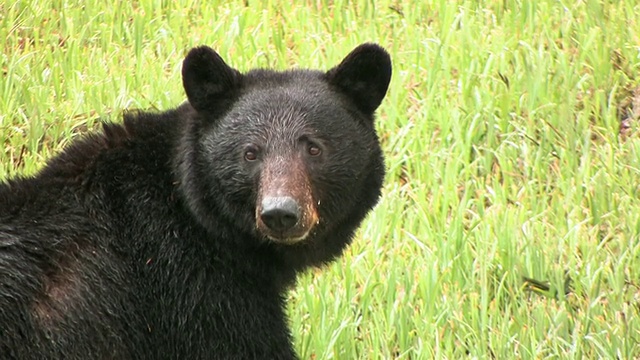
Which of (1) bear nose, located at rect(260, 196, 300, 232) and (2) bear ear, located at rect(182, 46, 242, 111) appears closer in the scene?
(1) bear nose, located at rect(260, 196, 300, 232)

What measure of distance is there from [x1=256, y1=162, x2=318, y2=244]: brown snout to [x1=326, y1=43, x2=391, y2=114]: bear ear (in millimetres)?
614

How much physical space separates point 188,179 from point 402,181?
2640 mm

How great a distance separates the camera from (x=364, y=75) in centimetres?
559

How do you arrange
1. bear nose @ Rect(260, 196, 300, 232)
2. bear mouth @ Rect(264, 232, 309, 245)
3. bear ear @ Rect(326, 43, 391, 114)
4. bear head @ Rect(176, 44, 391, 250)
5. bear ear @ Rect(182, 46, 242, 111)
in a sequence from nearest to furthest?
bear nose @ Rect(260, 196, 300, 232)
bear mouth @ Rect(264, 232, 309, 245)
bear head @ Rect(176, 44, 391, 250)
bear ear @ Rect(182, 46, 242, 111)
bear ear @ Rect(326, 43, 391, 114)

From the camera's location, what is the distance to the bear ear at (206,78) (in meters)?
5.30

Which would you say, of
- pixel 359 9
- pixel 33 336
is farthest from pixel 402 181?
pixel 33 336

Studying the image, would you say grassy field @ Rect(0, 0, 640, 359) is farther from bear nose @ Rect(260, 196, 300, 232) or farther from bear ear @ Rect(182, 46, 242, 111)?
bear ear @ Rect(182, 46, 242, 111)

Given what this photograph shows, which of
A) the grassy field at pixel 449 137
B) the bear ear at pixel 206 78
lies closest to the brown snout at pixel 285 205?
the bear ear at pixel 206 78

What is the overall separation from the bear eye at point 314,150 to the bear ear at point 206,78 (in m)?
0.48

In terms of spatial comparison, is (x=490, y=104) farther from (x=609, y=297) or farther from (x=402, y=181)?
(x=609, y=297)

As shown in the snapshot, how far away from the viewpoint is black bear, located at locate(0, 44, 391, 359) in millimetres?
4852

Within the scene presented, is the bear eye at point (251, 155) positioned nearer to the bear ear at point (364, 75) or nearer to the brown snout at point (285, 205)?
the brown snout at point (285, 205)

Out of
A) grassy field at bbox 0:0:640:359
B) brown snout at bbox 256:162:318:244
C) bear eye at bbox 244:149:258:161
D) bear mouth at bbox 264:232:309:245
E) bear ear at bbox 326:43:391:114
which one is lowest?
grassy field at bbox 0:0:640:359

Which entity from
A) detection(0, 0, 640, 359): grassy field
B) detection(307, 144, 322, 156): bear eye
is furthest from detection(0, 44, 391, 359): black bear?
detection(0, 0, 640, 359): grassy field
